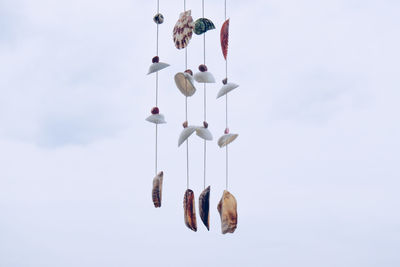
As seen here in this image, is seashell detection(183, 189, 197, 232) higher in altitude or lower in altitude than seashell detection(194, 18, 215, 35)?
lower

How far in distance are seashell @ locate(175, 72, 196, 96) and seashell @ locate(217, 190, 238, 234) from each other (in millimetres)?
329

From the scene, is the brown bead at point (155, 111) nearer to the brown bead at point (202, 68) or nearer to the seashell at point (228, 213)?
the brown bead at point (202, 68)

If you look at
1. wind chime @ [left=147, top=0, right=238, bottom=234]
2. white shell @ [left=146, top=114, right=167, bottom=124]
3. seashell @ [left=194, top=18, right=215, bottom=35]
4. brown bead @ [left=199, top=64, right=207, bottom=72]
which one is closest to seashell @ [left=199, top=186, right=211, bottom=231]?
wind chime @ [left=147, top=0, right=238, bottom=234]

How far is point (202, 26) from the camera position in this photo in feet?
6.23

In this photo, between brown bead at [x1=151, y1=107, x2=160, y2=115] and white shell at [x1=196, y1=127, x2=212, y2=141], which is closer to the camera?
white shell at [x1=196, y1=127, x2=212, y2=141]

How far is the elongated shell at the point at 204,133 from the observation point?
1775 millimetres

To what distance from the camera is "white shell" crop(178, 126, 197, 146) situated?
1763 millimetres

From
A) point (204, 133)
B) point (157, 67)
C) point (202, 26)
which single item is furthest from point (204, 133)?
point (202, 26)

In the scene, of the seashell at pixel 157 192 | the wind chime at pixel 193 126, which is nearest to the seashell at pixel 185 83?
the wind chime at pixel 193 126

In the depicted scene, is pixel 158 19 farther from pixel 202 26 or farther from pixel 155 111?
pixel 155 111

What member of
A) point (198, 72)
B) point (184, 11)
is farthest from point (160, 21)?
point (198, 72)

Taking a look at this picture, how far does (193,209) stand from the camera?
1.75m

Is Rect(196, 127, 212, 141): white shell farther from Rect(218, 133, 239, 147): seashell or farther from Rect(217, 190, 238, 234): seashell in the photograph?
Rect(217, 190, 238, 234): seashell

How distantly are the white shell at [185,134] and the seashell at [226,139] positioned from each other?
10cm
